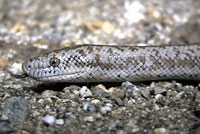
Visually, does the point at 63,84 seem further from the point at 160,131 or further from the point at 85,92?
the point at 160,131

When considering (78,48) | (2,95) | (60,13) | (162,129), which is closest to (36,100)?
(2,95)

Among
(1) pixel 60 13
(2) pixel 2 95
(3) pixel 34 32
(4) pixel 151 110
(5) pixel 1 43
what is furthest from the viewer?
(1) pixel 60 13

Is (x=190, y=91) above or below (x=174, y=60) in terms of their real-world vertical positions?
below

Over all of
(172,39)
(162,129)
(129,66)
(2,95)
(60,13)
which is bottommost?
(162,129)

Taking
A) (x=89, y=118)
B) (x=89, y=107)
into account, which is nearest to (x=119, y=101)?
(x=89, y=107)

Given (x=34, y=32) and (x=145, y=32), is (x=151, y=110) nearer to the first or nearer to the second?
(x=145, y=32)

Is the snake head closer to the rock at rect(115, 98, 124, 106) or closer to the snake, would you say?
the snake

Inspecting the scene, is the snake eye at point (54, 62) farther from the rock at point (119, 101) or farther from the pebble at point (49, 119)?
the rock at point (119, 101)
